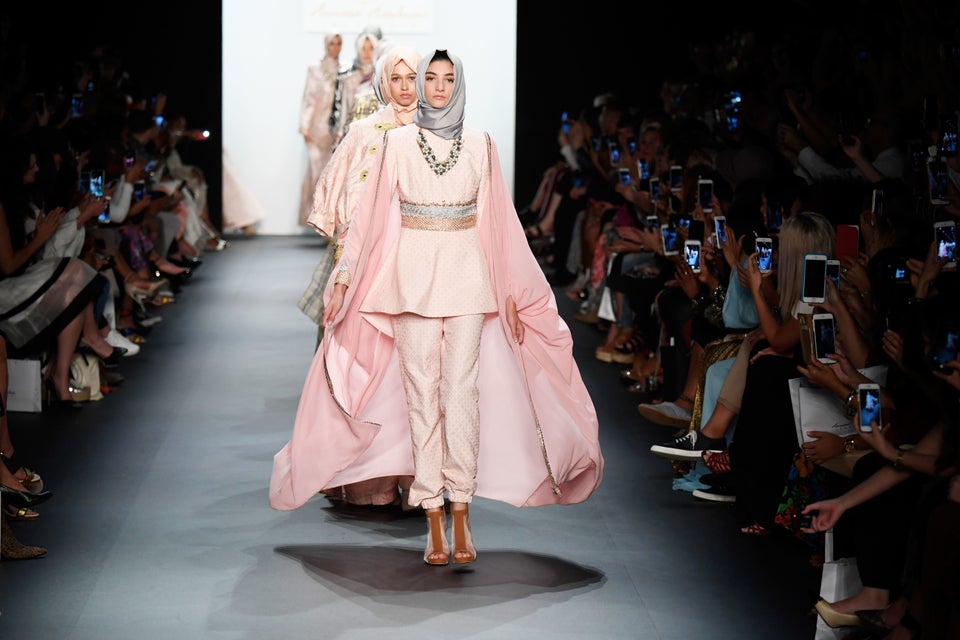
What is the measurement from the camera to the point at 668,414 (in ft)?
17.9

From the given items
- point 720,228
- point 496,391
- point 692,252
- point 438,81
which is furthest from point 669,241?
point 438,81

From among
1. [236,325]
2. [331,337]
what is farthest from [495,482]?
[236,325]

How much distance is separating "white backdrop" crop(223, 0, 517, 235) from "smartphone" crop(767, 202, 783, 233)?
727cm

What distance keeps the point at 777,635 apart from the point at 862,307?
0.89 meters

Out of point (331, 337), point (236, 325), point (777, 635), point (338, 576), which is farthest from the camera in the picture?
point (236, 325)

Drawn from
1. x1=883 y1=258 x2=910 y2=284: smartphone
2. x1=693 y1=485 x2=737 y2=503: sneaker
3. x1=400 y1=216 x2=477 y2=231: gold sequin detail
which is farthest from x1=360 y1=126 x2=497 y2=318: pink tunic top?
x1=693 y1=485 x2=737 y2=503: sneaker

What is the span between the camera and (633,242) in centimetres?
679

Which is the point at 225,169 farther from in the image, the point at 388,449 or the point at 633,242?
the point at 388,449

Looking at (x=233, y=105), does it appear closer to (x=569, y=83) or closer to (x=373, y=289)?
(x=569, y=83)

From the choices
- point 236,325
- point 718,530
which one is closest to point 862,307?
point 718,530

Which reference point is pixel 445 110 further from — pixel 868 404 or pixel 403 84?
pixel 868 404

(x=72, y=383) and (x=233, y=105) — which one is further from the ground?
(x=233, y=105)

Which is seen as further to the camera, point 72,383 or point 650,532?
point 72,383

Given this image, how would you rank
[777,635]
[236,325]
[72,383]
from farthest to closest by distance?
[236,325], [72,383], [777,635]
